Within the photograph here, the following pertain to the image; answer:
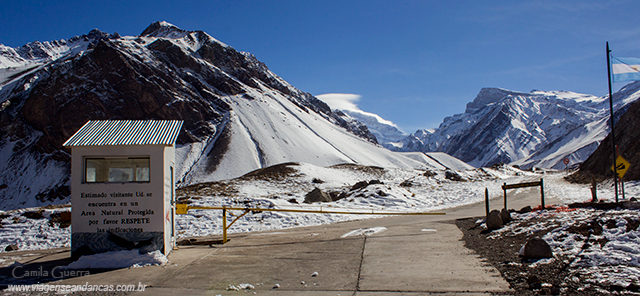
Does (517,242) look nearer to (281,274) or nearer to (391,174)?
(281,274)

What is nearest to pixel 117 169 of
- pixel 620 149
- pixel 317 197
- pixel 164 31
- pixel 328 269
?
pixel 328 269

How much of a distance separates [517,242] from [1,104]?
112 m

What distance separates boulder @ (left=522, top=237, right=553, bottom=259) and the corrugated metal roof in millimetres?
9642

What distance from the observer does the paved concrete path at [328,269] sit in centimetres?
759

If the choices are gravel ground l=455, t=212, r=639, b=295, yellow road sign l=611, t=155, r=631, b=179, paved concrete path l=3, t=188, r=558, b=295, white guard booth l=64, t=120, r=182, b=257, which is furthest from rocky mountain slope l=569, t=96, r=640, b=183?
white guard booth l=64, t=120, r=182, b=257

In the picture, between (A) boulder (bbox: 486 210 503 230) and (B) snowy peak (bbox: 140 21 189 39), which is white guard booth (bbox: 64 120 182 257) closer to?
(A) boulder (bbox: 486 210 503 230)

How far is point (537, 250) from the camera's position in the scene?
8164mm

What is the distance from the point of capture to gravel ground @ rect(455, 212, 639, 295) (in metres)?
6.33

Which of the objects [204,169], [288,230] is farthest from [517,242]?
[204,169]

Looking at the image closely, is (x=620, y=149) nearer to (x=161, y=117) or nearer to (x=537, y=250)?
(x=537, y=250)

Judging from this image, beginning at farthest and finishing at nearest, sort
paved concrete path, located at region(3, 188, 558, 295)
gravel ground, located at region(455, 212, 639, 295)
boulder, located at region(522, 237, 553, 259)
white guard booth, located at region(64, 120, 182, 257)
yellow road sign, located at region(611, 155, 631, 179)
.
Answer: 1. yellow road sign, located at region(611, 155, 631, 179)
2. white guard booth, located at region(64, 120, 182, 257)
3. boulder, located at region(522, 237, 553, 259)
4. paved concrete path, located at region(3, 188, 558, 295)
5. gravel ground, located at region(455, 212, 639, 295)

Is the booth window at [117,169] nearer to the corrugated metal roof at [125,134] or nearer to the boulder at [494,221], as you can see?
the corrugated metal roof at [125,134]

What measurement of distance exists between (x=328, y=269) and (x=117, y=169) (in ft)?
24.5

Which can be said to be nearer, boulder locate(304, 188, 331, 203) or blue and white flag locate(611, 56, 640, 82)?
blue and white flag locate(611, 56, 640, 82)
